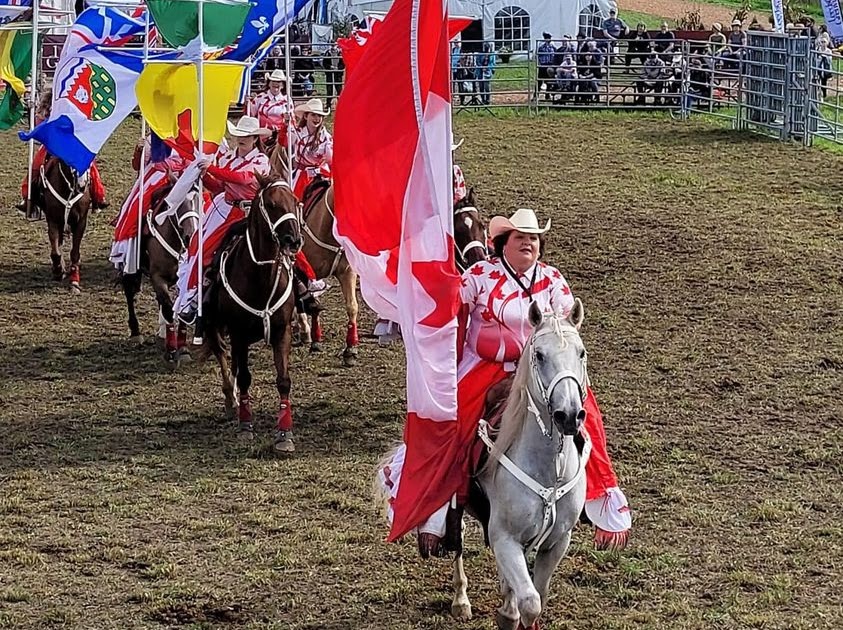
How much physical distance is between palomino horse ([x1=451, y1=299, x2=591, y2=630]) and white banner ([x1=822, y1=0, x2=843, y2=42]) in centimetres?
2102

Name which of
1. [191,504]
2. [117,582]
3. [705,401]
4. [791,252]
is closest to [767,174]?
[791,252]

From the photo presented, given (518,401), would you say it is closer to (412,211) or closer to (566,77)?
(412,211)

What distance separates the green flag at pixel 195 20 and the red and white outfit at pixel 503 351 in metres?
6.24

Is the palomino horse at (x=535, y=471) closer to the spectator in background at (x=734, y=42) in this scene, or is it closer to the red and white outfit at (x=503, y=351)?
the red and white outfit at (x=503, y=351)

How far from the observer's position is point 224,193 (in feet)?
34.1

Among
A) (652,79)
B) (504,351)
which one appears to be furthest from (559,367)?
(652,79)

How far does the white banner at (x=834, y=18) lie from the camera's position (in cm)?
2469

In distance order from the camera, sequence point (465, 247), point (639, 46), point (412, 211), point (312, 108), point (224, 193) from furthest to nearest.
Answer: point (639, 46)
point (312, 108)
point (224, 193)
point (465, 247)
point (412, 211)

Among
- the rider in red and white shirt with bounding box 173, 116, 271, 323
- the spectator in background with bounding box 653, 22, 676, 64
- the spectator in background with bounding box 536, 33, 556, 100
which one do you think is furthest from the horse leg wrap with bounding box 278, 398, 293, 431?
the spectator in background with bounding box 653, 22, 676, 64

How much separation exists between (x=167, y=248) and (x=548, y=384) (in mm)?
7437

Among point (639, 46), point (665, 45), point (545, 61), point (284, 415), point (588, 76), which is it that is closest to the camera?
point (284, 415)

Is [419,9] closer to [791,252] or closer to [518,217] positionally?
[518,217]

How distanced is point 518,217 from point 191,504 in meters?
3.42

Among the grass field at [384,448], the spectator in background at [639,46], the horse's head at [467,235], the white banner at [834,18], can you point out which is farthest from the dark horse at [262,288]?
the spectator in background at [639,46]
